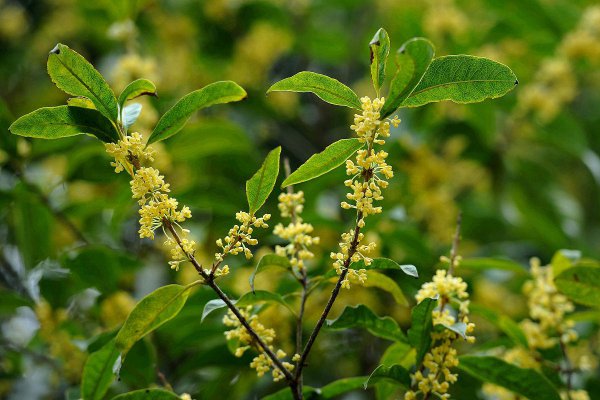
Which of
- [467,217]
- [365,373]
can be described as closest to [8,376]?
[365,373]

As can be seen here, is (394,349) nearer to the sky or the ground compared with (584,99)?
nearer to the ground

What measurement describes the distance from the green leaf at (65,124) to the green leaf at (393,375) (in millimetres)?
432

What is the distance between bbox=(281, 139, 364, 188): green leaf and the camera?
0.81 metres

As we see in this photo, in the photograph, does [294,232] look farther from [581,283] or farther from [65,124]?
[581,283]

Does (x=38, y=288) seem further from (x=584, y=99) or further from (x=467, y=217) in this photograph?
(x=584, y=99)

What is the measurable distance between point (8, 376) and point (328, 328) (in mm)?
824

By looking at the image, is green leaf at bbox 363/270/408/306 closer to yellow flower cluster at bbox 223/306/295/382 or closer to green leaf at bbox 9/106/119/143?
A: yellow flower cluster at bbox 223/306/295/382

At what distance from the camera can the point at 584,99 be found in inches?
108

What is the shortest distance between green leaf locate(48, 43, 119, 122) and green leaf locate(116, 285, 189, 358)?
0.22 metres

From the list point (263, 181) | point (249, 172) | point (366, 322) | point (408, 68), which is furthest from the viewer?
point (249, 172)

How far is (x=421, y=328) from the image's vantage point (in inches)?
35.7

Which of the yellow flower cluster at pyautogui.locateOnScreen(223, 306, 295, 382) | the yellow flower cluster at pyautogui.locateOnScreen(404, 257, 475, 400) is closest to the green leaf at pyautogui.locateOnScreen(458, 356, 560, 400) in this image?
the yellow flower cluster at pyautogui.locateOnScreen(404, 257, 475, 400)

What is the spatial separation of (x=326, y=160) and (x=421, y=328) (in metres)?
0.27

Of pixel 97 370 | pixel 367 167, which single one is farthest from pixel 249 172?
pixel 367 167
